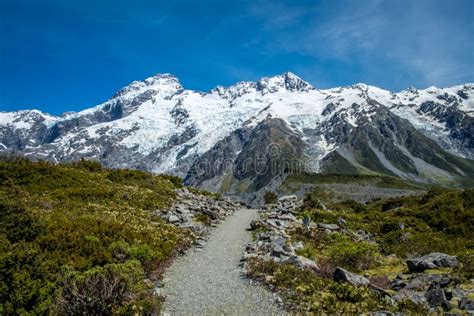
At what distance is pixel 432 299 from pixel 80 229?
14928 millimetres

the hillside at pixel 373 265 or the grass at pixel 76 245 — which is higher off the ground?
the grass at pixel 76 245

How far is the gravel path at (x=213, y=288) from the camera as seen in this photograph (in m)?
12.6

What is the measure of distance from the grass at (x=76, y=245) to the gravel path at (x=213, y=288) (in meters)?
0.82

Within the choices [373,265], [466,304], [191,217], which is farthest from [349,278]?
[191,217]

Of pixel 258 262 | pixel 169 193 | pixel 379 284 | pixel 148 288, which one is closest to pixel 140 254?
pixel 148 288

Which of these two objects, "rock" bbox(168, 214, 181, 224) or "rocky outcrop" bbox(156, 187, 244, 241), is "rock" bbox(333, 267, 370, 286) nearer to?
"rocky outcrop" bbox(156, 187, 244, 241)

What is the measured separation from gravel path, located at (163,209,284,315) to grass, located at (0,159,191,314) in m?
0.82

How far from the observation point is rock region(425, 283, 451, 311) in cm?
1138

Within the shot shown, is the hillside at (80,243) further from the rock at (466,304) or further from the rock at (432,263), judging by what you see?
the rock at (432,263)

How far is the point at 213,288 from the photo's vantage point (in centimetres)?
1487

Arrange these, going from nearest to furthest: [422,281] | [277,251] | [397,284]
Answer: [422,281]
[397,284]
[277,251]

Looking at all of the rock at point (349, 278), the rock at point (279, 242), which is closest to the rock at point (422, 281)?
the rock at point (349, 278)

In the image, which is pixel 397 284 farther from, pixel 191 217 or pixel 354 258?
pixel 191 217

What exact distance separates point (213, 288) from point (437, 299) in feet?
25.9
